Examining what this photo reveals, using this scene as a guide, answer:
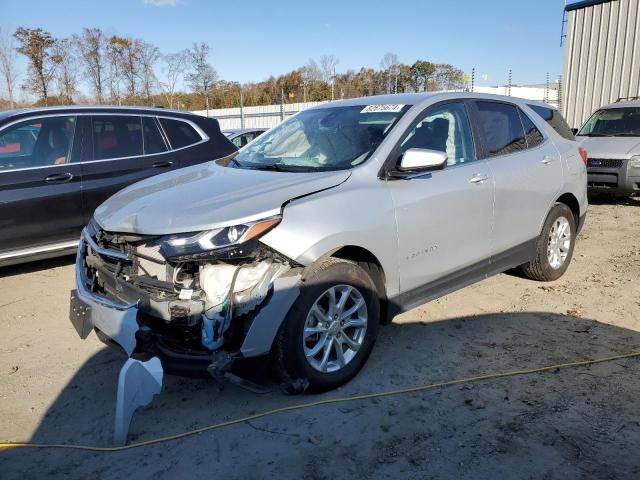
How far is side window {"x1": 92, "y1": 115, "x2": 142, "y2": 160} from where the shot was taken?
5609mm

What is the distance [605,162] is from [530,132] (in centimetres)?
486

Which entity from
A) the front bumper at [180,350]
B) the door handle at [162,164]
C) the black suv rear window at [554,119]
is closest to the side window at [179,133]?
the door handle at [162,164]

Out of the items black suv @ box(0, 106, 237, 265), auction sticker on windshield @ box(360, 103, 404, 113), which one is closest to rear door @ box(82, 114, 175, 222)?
black suv @ box(0, 106, 237, 265)

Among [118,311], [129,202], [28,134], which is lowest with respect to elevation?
[118,311]

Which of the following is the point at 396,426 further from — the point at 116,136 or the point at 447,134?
the point at 116,136

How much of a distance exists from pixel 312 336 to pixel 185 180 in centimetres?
144

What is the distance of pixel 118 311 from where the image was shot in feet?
9.35

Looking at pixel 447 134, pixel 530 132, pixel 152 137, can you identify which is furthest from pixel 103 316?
pixel 530 132

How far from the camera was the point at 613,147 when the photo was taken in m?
8.70

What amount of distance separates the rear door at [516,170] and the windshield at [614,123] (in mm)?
5567

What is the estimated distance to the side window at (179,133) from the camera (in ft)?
19.9

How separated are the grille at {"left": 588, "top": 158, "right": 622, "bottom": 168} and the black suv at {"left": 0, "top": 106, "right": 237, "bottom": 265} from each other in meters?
6.64

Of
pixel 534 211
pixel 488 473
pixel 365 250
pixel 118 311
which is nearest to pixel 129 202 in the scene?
pixel 118 311

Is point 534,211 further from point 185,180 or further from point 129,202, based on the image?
point 129,202
